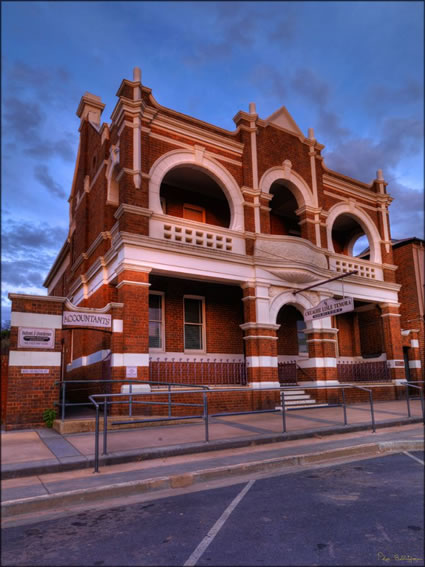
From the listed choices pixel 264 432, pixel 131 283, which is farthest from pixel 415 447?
pixel 131 283

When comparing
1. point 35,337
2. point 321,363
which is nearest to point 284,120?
point 321,363

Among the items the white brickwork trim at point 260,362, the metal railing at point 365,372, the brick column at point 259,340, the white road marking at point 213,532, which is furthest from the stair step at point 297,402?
the white road marking at point 213,532

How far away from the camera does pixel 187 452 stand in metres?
8.24

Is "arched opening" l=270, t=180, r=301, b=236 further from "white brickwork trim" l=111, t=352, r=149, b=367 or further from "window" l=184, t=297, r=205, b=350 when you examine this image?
"white brickwork trim" l=111, t=352, r=149, b=367

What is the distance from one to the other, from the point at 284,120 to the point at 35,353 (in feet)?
42.6

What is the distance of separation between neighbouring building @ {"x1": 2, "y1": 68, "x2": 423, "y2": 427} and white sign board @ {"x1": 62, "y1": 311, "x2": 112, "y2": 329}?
3 cm

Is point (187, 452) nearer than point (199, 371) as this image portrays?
Yes

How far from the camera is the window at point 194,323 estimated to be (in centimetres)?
1639

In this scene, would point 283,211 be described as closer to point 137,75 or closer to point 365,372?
point 365,372

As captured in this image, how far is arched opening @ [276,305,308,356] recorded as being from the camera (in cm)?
1847

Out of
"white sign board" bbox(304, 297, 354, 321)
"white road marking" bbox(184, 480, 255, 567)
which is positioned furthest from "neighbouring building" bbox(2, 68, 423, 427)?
"white road marking" bbox(184, 480, 255, 567)

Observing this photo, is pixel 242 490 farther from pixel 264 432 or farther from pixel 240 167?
pixel 240 167

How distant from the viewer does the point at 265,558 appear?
3.74m

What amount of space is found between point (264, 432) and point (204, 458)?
7.84 feet
